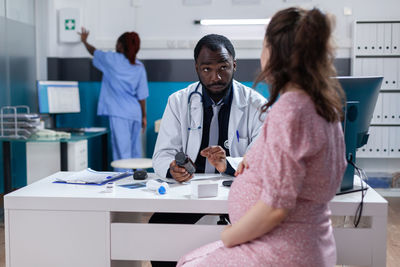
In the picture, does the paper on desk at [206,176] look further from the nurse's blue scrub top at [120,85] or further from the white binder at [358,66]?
the white binder at [358,66]

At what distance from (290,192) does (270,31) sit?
376mm

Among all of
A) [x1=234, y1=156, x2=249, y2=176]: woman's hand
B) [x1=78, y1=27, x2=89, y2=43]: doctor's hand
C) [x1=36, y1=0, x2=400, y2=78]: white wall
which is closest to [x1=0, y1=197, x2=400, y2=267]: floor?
[x1=234, y1=156, x2=249, y2=176]: woman's hand

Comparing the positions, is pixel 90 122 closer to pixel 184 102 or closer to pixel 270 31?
pixel 184 102

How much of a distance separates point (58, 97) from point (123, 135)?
27.2 inches

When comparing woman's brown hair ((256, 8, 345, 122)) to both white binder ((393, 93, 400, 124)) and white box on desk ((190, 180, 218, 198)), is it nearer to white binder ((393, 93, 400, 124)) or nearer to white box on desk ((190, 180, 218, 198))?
white box on desk ((190, 180, 218, 198))

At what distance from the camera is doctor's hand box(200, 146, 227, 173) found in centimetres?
179

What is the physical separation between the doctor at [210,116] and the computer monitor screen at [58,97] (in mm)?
2458

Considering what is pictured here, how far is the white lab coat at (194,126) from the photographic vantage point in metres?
1.98

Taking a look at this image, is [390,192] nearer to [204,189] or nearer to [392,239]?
[392,239]

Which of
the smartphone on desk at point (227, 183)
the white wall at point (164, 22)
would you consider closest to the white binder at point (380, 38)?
the white wall at point (164, 22)

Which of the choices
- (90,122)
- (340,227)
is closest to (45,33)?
(90,122)

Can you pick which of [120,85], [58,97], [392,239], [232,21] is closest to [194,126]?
[392,239]

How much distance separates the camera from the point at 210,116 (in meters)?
2.04

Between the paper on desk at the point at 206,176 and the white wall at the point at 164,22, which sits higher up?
the white wall at the point at 164,22
